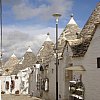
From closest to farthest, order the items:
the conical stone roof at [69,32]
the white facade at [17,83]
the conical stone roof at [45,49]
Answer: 1. the conical stone roof at [69,32]
2. the conical stone roof at [45,49]
3. the white facade at [17,83]

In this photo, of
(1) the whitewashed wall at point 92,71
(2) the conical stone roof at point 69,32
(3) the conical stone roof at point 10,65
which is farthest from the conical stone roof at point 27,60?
(1) the whitewashed wall at point 92,71

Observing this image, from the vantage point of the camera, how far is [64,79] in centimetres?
2234

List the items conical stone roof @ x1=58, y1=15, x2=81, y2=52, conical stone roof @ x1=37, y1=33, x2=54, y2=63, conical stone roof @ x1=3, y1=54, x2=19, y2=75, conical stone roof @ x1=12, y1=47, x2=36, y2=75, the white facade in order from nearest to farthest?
1. conical stone roof @ x1=58, y1=15, x2=81, y2=52
2. conical stone roof @ x1=37, y1=33, x2=54, y2=63
3. the white facade
4. conical stone roof @ x1=12, y1=47, x2=36, y2=75
5. conical stone roof @ x1=3, y1=54, x2=19, y2=75

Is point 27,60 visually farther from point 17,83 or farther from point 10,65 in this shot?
point 10,65

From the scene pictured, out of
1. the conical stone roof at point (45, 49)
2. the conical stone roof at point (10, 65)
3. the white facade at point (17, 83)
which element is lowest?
the white facade at point (17, 83)

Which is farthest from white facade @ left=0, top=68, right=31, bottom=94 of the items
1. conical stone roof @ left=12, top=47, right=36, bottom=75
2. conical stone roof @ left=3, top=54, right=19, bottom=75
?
conical stone roof @ left=3, top=54, right=19, bottom=75

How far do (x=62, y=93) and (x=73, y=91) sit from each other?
3088mm

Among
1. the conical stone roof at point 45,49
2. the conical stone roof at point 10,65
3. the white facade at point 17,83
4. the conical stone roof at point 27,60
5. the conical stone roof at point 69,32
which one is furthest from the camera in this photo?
the conical stone roof at point 10,65

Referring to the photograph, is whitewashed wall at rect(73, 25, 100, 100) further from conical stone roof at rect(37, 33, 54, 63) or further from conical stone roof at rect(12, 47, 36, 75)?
conical stone roof at rect(12, 47, 36, 75)

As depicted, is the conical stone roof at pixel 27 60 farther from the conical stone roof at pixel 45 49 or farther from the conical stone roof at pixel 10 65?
the conical stone roof at pixel 45 49

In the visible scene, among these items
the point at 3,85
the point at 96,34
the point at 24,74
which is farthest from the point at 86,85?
the point at 3,85

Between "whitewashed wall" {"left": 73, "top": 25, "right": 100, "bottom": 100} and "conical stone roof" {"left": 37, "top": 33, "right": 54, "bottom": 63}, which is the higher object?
"conical stone roof" {"left": 37, "top": 33, "right": 54, "bottom": 63}

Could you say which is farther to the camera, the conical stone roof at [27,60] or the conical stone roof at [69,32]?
the conical stone roof at [27,60]

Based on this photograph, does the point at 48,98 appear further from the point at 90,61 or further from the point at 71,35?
the point at 90,61
